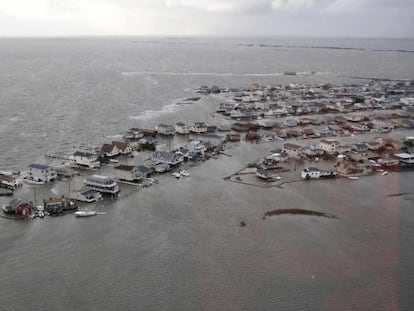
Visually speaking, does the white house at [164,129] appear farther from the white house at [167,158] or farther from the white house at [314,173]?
the white house at [314,173]

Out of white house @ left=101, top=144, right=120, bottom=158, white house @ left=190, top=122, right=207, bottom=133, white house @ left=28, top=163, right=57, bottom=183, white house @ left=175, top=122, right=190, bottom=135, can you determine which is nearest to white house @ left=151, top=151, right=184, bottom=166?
white house @ left=101, top=144, right=120, bottom=158

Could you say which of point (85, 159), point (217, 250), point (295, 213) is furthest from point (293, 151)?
point (217, 250)

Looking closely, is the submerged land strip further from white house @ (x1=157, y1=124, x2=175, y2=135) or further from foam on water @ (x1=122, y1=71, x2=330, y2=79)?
foam on water @ (x1=122, y1=71, x2=330, y2=79)

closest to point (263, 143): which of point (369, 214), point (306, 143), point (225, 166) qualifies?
point (306, 143)

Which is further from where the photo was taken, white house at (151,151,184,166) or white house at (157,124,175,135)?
white house at (157,124,175,135)

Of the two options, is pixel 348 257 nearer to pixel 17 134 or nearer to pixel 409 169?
pixel 409 169

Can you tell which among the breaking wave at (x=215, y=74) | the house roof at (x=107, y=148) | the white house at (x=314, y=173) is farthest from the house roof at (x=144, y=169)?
the breaking wave at (x=215, y=74)

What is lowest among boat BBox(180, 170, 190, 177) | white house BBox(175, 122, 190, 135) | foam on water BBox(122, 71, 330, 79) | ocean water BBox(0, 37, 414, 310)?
ocean water BBox(0, 37, 414, 310)
